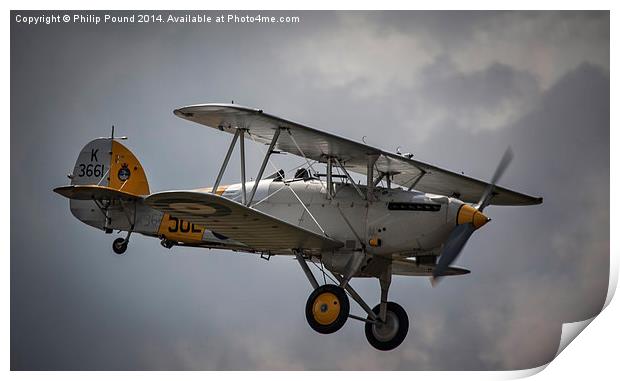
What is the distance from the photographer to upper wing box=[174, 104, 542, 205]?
14.7 meters

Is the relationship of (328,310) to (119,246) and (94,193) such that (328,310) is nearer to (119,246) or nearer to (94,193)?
(119,246)

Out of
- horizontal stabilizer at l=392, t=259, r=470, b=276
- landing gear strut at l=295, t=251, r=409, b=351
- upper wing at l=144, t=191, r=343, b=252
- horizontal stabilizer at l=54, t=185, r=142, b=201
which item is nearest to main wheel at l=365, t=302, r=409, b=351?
landing gear strut at l=295, t=251, r=409, b=351

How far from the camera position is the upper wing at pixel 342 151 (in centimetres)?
1468

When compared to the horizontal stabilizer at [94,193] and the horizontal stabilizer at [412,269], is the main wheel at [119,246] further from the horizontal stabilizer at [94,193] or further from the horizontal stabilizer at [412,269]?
the horizontal stabilizer at [412,269]

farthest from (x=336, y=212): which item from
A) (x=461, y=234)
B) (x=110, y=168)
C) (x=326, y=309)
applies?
(x=110, y=168)

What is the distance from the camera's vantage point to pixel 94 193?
53.7ft

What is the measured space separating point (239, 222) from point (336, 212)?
1.28 m

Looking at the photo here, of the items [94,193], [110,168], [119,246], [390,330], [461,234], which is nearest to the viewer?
[461,234]

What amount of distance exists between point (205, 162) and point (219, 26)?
2121 mm

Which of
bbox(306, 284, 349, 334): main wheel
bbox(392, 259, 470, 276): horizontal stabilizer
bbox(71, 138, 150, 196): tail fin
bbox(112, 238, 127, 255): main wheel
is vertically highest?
bbox(71, 138, 150, 196): tail fin

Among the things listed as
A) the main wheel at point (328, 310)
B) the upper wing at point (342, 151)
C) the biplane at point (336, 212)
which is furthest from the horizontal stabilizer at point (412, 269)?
the main wheel at point (328, 310)

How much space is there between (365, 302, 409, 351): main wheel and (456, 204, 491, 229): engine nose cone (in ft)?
4.80

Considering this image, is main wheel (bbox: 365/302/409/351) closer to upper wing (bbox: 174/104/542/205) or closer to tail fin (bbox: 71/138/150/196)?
upper wing (bbox: 174/104/542/205)

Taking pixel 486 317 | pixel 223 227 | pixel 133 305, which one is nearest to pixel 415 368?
pixel 486 317
